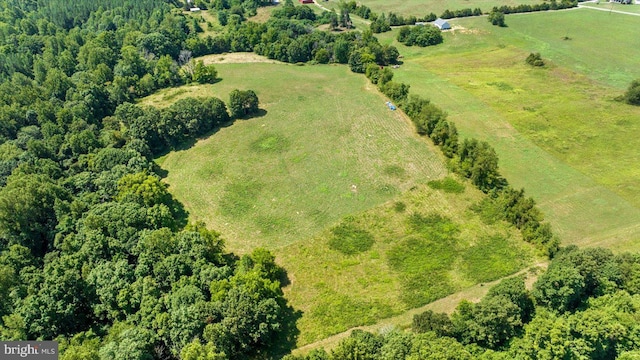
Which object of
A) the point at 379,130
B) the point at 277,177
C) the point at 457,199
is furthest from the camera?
the point at 379,130

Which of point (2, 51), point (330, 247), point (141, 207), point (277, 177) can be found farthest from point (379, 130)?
point (2, 51)

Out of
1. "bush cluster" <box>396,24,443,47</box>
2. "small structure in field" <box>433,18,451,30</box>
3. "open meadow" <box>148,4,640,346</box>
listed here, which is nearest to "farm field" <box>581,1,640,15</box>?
"open meadow" <box>148,4,640,346</box>

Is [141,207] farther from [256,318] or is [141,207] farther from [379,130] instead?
[379,130]

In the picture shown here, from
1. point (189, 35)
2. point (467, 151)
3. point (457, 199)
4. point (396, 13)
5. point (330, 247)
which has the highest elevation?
point (396, 13)

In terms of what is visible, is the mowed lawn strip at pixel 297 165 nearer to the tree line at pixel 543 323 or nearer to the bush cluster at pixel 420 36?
the tree line at pixel 543 323

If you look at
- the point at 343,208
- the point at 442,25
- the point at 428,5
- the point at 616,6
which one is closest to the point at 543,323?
the point at 343,208

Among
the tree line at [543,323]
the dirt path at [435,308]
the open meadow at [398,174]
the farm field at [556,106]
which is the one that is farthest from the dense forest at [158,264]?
the farm field at [556,106]

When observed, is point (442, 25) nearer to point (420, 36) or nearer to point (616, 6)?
point (420, 36)
